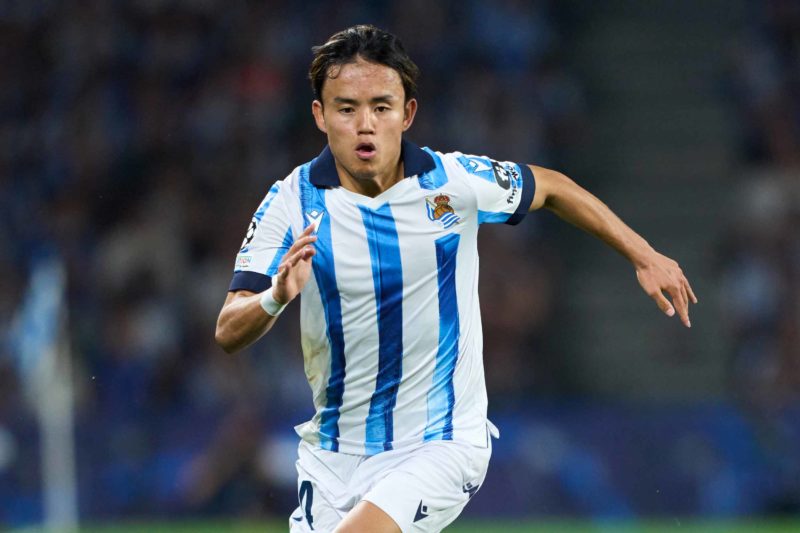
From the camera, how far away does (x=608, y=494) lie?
12484 mm

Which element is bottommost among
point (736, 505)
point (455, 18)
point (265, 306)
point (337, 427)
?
point (736, 505)

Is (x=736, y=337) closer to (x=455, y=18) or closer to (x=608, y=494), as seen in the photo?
(x=608, y=494)

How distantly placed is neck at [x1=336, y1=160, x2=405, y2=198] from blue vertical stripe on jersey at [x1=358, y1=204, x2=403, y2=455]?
9 cm

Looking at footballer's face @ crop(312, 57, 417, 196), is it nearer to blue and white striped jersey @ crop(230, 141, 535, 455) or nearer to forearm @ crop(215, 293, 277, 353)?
blue and white striped jersey @ crop(230, 141, 535, 455)

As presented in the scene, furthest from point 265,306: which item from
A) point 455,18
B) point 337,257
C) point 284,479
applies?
point 455,18

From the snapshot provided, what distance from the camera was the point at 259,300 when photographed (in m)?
5.18

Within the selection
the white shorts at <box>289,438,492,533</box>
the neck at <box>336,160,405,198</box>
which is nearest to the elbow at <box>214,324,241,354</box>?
the white shorts at <box>289,438,492,533</box>

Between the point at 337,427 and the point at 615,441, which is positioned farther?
the point at 615,441

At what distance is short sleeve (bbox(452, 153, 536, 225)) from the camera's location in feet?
19.1

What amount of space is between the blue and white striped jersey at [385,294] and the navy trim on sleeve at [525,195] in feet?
0.51

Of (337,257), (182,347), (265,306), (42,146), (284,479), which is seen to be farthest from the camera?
(42,146)

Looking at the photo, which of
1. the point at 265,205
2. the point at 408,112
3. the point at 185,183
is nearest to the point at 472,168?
the point at 408,112

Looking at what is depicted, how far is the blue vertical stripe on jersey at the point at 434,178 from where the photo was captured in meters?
5.76

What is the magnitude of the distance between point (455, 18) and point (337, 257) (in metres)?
9.97
